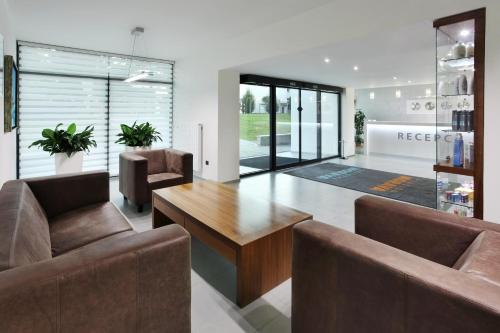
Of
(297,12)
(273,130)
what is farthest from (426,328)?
(273,130)

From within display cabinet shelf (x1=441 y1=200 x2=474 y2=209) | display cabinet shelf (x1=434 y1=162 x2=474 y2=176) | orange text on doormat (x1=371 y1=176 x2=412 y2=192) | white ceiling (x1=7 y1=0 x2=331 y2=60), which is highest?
white ceiling (x1=7 y1=0 x2=331 y2=60)

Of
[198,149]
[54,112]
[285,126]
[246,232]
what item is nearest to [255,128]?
[285,126]

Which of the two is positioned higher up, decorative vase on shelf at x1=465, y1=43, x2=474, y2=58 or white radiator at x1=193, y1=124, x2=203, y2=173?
decorative vase on shelf at x1=465, y1=43, x2=474, y2=58

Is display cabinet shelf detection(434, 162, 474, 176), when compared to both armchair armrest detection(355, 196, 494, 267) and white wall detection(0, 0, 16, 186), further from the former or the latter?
white wall detection(0, 0, 16, 186)

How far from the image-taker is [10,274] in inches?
41.9

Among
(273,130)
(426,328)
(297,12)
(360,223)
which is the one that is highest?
(297,12)

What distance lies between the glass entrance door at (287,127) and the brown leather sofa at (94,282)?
5.87 metres

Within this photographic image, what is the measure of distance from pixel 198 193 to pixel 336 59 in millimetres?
3277

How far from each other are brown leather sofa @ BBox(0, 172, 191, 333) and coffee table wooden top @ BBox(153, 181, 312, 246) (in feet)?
2.19

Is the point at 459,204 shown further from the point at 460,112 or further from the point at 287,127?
the point at 287,127

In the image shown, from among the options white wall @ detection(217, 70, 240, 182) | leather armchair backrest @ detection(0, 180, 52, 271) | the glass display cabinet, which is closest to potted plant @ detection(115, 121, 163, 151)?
white wall @ detection(217, 70, 240, 182)

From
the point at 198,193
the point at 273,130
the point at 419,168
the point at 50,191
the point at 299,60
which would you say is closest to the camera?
the point at 50,191

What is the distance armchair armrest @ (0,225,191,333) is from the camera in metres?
1.04

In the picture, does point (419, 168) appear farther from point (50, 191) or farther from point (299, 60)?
point (50, 191)
